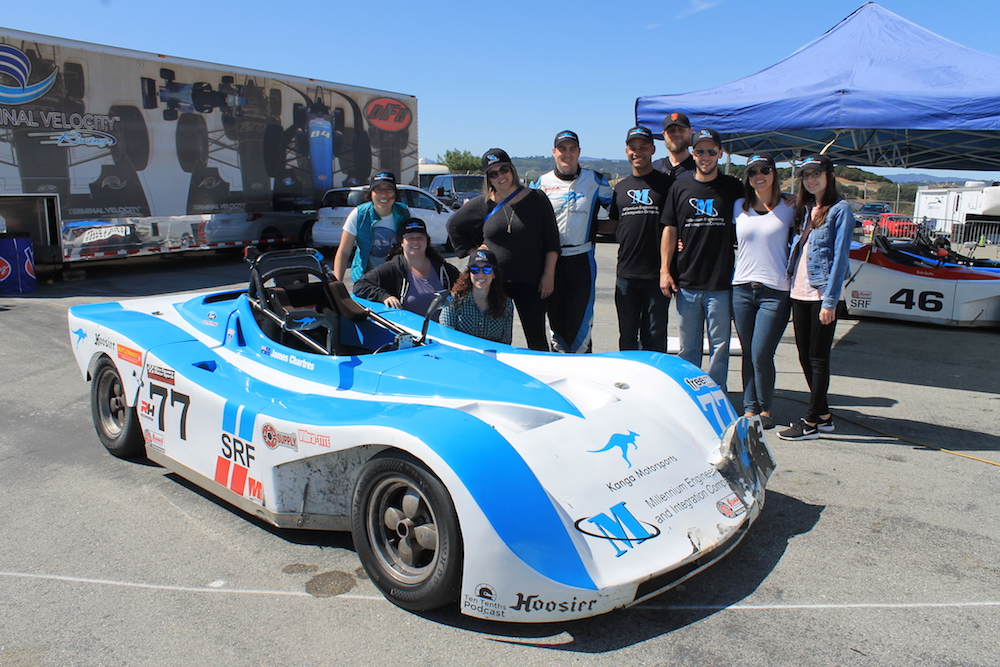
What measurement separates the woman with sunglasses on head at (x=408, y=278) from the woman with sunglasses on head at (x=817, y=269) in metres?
2.26

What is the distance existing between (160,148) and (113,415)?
9253mm

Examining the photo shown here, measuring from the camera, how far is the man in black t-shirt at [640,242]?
500 cm

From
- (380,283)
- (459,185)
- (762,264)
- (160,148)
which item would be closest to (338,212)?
(160,148)

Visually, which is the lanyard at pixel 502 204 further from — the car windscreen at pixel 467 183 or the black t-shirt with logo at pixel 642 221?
the car windscreen at pixel 467 183

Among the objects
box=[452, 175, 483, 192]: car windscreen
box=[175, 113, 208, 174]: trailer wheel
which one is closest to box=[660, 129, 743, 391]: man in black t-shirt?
box=[175, 113, 208, 174]: trailer wheel

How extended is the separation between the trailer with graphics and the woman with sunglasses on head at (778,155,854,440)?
10721 mm

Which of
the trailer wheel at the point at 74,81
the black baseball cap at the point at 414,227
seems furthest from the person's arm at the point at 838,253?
the trailer wheel at the point at 74,81

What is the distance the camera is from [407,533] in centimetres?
278

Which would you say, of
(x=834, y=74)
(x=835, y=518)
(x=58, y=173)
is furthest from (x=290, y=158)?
(x=835, y=518)

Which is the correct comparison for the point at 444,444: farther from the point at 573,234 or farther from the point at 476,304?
the point at 573,234

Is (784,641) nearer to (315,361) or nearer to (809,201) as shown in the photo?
(315,361)

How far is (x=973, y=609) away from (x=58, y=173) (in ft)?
40.0

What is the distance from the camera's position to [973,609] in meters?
2.76

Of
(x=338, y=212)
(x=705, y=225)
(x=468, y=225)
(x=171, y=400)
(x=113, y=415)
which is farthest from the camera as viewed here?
(x=338, y=212)
